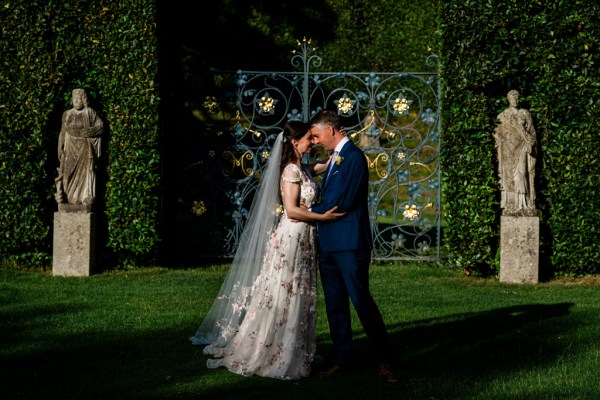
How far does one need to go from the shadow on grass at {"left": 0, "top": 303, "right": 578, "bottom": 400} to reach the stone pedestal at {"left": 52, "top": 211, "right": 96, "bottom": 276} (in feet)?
7.42

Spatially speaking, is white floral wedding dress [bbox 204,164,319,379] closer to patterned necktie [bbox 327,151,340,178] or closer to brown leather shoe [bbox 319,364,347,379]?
brown leather shoe [bbox 319,364,347,379]

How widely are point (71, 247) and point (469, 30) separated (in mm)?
5339

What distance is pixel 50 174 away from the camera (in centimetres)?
1195

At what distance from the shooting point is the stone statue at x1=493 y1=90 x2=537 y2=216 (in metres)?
11.4

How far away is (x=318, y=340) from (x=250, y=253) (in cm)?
116

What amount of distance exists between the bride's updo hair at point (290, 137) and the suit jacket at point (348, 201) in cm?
42

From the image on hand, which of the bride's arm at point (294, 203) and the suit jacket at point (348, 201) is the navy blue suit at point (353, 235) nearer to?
the suit jacket at point (348, 201)

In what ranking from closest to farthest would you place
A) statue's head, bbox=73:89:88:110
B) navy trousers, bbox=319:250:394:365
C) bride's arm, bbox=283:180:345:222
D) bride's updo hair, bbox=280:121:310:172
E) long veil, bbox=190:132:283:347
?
navy trousers, bbox=319:250:394:365
bride's arm, bbox=283:180:345:222
bride's updo hair, bbox=280:121:310:172
long veil, bbox=190:132:283:347
statue's head, bbox=73:89:88:110

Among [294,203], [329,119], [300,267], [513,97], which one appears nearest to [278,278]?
[300,267]

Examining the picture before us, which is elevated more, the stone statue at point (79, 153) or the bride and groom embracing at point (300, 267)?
the stone statue at point (79, 153)

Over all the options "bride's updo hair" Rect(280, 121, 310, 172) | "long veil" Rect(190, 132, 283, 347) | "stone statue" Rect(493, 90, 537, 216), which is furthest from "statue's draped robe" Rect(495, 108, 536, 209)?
"bride's updo hair" Rect(280, 121, 310, 172)

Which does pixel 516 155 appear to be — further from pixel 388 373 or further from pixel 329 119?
pixel 388 373

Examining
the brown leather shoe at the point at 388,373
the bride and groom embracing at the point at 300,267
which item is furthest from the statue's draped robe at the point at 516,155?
the brown leather shoe at the point at 388,373

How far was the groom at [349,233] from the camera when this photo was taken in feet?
22.6
